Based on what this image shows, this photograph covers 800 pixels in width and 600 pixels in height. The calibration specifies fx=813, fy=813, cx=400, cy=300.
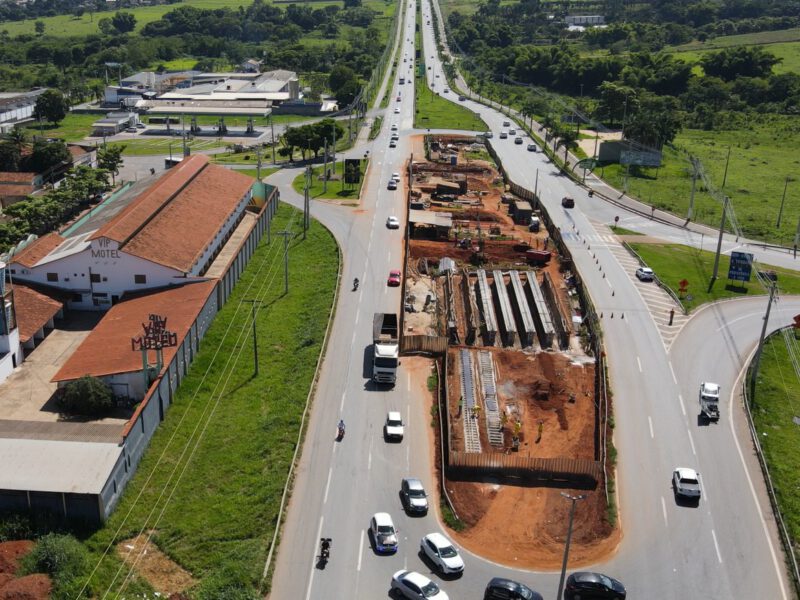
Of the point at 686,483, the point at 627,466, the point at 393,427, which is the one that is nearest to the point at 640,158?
the point at 627,466

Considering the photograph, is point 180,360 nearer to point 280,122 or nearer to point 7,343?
point 7,343

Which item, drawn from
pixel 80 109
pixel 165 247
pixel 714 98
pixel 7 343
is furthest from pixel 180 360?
pixel 714 98

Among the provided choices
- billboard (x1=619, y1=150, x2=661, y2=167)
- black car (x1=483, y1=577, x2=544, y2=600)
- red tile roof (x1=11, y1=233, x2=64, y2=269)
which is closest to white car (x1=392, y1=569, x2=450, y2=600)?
black car (x1=483, y1=577, x2=544, y2=600)

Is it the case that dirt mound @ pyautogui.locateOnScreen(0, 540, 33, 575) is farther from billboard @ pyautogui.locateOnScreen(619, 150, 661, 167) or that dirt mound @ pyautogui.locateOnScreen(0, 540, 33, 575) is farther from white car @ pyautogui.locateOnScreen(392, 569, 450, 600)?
billboard @ pyautogui.locateOnScreen(619, 150, 661, 167)

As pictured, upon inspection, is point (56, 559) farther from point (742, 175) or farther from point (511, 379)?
point (742, 175)

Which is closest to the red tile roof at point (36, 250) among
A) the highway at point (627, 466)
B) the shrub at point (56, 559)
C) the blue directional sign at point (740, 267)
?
the highway at point (627, 466)
